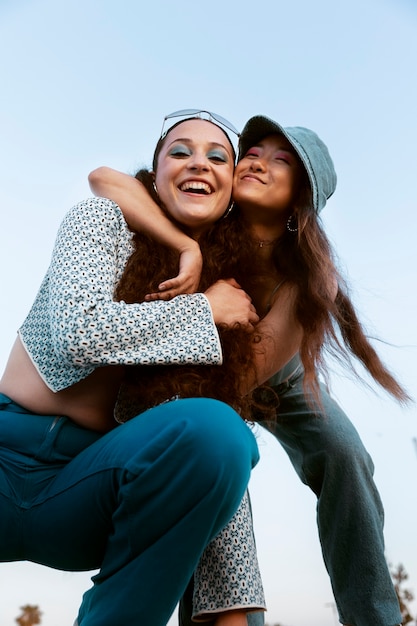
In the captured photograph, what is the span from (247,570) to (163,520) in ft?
2.14

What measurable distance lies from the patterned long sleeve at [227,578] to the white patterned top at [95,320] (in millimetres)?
651

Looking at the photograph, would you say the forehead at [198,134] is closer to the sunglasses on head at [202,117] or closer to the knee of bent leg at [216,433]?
the sunglasses on head at [202,117]

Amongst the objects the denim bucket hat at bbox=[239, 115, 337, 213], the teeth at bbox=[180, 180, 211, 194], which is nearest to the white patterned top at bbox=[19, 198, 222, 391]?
the teeth at bbox=[180, 180, 211, 194]

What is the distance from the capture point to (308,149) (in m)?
3.03

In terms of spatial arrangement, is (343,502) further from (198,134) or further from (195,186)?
(198,134)

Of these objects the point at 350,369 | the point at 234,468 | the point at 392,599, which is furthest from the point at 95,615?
the point at 392,599

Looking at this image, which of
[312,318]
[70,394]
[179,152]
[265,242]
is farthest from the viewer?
[265,242]

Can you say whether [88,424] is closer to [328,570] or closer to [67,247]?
[67,247]

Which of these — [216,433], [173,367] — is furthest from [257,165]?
[216,433]

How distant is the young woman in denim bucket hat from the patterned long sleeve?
0.32m

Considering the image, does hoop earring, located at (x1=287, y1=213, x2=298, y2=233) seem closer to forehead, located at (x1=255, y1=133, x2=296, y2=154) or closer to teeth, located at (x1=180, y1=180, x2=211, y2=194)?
forehead, located at (x1=255, y1=133, x2=296, y2=154)

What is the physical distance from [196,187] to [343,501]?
1.54 metres

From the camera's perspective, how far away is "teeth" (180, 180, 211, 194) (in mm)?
2896

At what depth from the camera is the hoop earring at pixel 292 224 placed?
3074mm
